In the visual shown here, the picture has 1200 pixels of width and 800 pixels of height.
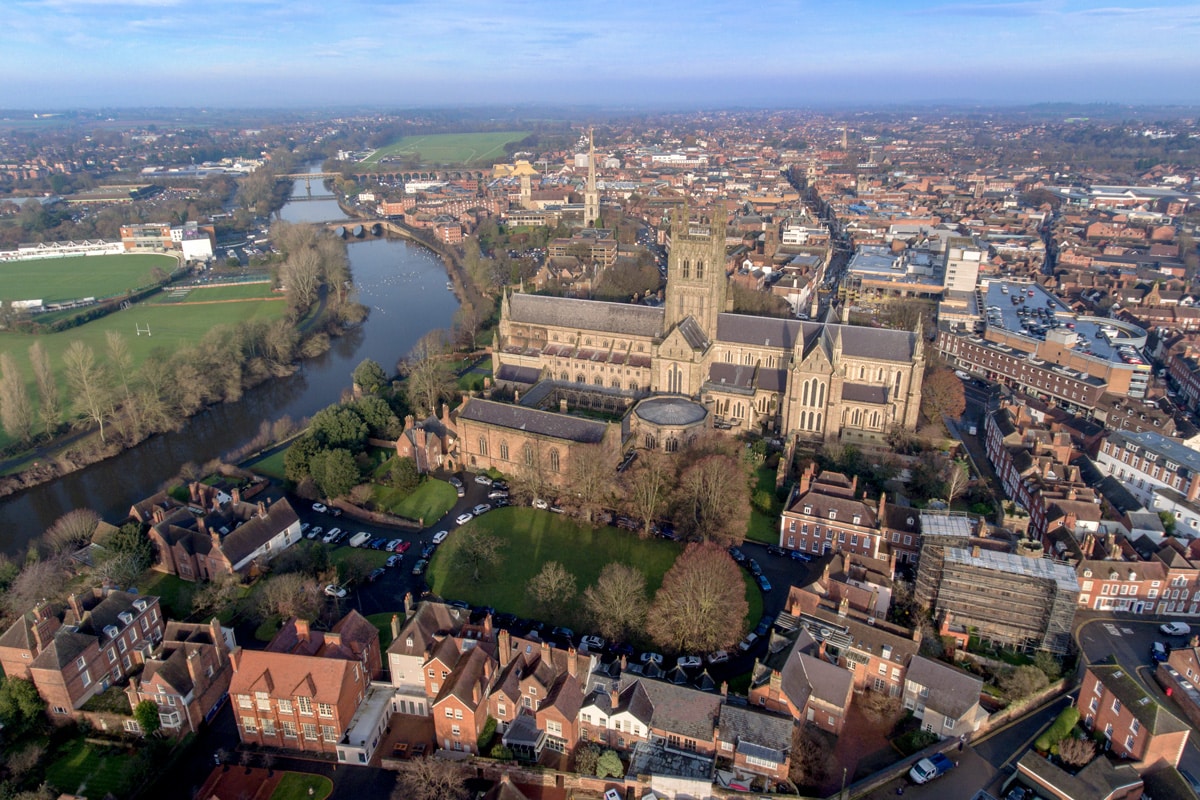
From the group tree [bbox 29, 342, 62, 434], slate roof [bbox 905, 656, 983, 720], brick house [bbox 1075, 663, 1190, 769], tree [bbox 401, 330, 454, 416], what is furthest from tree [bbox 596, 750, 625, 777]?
tree [bbox 29, 342, 62, 434]

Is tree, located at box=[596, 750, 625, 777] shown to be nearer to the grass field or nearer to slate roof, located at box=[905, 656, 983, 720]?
slate roof, located at box=[905, 656, 983, 720]

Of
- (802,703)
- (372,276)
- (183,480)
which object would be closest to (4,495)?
(183,480)

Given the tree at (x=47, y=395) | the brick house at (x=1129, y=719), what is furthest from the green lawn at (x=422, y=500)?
the brick house at (x=1129, y=719)

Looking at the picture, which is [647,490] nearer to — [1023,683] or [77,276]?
[1023,683]

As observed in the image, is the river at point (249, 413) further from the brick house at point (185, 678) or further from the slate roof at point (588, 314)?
the brick house at point (185, 678)

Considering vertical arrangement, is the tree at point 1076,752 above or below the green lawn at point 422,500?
above

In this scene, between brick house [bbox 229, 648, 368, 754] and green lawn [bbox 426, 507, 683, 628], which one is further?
green lawn [bbox 426, 507, 683, 628]
